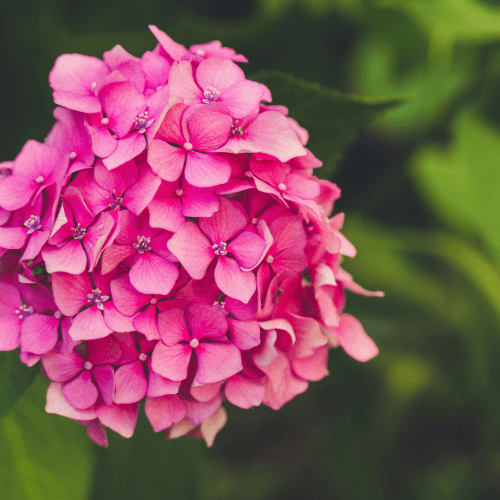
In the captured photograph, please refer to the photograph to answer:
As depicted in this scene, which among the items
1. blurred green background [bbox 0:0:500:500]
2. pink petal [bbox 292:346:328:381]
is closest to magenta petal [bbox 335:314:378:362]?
pink petal [bbox 292:346:328:381]

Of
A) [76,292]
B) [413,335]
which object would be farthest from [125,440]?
[413,335]

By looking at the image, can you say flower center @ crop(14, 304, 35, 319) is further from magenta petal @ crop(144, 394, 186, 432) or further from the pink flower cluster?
magenta petal @ crop(144, 394, 186, 432)

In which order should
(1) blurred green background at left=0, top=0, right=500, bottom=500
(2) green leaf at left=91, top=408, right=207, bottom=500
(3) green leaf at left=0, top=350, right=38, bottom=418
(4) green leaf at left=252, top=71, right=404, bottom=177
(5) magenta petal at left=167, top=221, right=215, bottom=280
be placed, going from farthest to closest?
(1) blurred green background at left=0, top=0, right=500, bottom=500, (2) green leaf at left=91, top=408, right=207, bottom=500, (4) green leaf at left=252, top=71, right=404, bottom=177, (3) green leaf at left=0, top=350, right=38, bottom=418, (5) magenta petal at left=167, top=221, right=215, bottom=280

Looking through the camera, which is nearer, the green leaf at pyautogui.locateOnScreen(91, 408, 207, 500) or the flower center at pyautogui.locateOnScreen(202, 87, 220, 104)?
the flower center at pyautogui.locateOnScreen(202, 87, 220, 104)

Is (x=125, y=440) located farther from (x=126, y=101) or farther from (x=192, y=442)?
(x=126, y=101)

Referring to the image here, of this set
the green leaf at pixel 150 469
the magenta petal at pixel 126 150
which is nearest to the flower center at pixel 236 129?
the magenta petal at pixel 126 150

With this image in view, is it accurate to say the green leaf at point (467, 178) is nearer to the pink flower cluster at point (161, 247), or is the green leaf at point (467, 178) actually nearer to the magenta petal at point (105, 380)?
the pink flower cluster at point (161, 247)
